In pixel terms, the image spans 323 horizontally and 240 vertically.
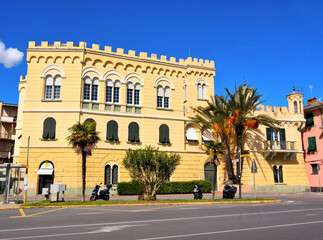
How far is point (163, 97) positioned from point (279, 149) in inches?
608

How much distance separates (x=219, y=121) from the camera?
111ft

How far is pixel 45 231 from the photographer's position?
350 inches

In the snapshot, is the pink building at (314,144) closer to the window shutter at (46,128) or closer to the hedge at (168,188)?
the hedge at (168,188)

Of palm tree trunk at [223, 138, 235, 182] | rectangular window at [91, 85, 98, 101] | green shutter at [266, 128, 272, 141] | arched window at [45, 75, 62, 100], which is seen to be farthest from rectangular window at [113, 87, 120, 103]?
green shutter at [266, 128, 272, 141]

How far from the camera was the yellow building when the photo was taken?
95.0 feet

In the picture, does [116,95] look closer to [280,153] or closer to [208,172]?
[208,172]

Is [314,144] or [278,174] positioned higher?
[314,144]

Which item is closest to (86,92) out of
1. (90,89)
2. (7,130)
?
(90,89)

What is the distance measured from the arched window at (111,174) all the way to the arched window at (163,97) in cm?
862

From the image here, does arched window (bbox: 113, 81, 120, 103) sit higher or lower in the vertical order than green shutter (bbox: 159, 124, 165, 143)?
higher

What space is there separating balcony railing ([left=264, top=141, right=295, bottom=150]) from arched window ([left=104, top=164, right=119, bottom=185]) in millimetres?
17962

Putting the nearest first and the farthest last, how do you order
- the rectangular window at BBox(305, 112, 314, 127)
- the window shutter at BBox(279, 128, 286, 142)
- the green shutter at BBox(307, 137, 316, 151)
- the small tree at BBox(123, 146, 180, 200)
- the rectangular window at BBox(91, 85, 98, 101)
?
the small tree at BBox(123, 146, 180, 200) < the rectangular window at BBox(91, 85, 98, 101) < the window shutter at BBox(279, 128, 286, 142) < the green shutter at BBox(307, 137, 316, 151) < the rectangular window at BBox(305, 112, 314, 127)

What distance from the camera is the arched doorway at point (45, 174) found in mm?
28312

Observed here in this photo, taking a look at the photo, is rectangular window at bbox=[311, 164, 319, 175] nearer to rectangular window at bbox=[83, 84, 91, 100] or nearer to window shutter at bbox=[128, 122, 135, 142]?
window shutter at bbox=[128, 122, 135, 142]
